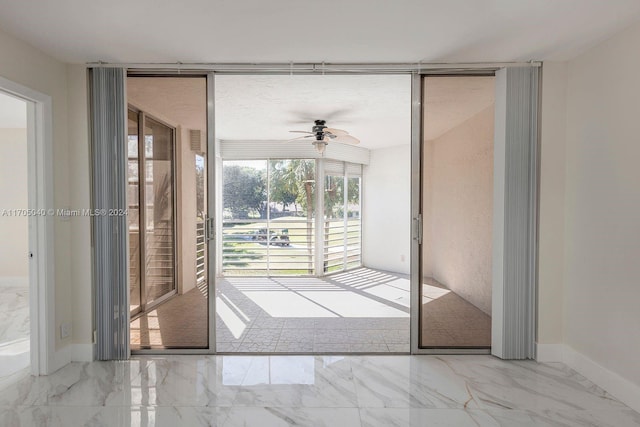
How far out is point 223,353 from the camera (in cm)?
297

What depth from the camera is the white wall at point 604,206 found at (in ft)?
7.23

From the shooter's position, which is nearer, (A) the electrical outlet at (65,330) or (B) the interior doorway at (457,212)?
(A) the electrical outlet at (65,330)

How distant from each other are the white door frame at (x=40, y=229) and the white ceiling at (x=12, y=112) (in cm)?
159

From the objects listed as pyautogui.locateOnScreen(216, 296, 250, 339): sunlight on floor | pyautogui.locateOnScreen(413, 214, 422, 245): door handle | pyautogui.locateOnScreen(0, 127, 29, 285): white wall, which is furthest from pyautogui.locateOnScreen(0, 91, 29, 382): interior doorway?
pyautogui.locateOnScreen(413, 214, 422, 245): door handle

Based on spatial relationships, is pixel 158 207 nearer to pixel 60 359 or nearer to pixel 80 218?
pixel 80 218

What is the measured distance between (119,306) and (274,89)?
2.41 m

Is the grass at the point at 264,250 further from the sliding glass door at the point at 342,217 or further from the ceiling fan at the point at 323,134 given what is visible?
the ceiling fan at the point at 323,134

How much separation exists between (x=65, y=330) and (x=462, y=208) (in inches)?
134

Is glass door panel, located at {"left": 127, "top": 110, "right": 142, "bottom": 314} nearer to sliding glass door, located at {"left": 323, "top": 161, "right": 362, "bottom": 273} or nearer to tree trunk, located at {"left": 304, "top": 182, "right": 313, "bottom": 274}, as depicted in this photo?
tree trunk, located at {"left": 304, "top": 182, "right": 313, "bottom": 274}

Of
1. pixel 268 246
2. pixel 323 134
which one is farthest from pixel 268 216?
pixel 323 134

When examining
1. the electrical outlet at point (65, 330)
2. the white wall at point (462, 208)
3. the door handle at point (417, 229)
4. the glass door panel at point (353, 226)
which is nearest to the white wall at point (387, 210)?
the glass door panel at point (353, 226)

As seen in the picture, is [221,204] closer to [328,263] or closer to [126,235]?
[328,263]

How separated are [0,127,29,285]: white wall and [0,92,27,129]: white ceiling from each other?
23cm

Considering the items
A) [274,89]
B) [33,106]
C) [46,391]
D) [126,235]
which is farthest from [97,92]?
[46,391]
